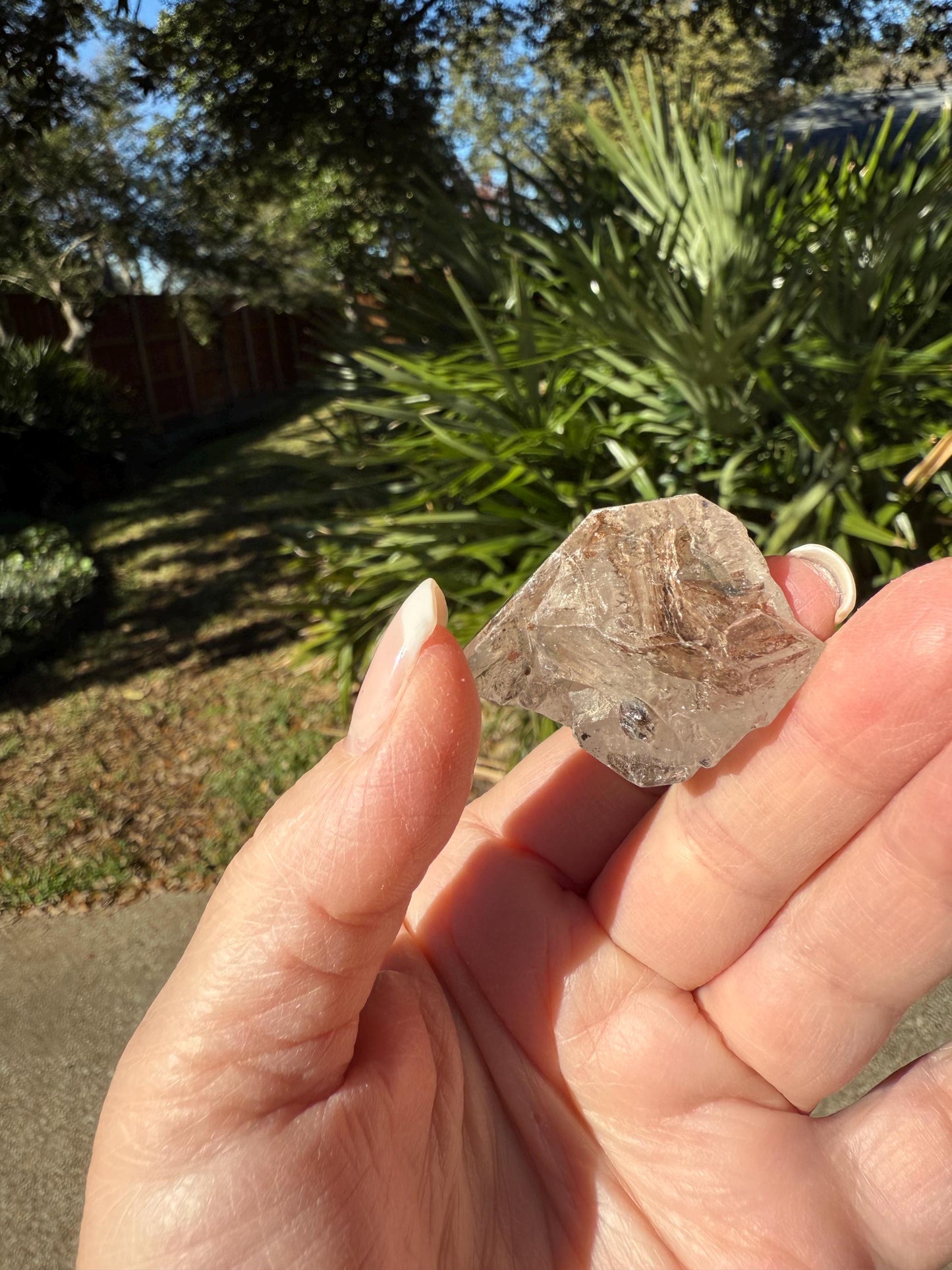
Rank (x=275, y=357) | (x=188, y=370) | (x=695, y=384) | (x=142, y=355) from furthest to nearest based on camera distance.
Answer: (x=275, y=357), (x=188, y=370), (x=142, y=355), (x=695, y=384)

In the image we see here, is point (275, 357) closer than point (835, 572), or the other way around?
point (835, 572)

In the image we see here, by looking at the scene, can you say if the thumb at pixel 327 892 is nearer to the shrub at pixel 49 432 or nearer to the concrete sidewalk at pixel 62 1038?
the concrete sidewalk at pixel 62 1038

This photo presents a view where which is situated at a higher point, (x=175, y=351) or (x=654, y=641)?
(x=175, y=351)

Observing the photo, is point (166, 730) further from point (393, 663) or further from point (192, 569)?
point (393, 663)

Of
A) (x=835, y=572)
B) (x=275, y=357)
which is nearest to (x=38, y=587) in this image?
(x=835, y=572)

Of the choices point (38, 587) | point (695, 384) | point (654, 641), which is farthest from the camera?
point (38, 587)

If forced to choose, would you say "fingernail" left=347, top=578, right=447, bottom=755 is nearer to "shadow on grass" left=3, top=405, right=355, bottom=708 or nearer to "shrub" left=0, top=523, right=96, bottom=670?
"shadow on grass" left=3, top=405, right=355, bottom=708

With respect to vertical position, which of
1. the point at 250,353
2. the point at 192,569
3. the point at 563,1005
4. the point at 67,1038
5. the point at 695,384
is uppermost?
the point at 250,353

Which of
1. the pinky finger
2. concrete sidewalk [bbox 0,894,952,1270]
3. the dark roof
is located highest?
the dark roof

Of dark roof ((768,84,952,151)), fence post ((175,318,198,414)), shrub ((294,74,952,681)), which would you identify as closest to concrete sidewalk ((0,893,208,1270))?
shrub ((294,74,952,681))
